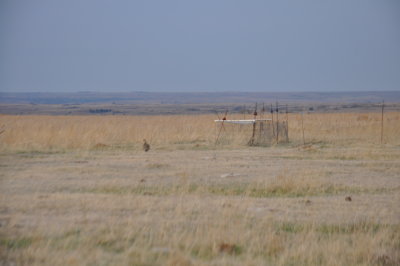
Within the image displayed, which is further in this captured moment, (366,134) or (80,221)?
(366,134)

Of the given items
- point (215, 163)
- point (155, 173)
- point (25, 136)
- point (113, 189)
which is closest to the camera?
point (113, 189)

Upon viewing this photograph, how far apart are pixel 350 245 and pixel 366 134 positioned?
862 inches

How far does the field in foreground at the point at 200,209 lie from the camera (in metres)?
7.79

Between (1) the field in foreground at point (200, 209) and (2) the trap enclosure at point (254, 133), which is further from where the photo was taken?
(2) the trap enclosure at point (254, 133)

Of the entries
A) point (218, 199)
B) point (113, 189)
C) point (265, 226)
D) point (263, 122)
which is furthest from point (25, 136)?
point (265, 226)

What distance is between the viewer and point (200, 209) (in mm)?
10336

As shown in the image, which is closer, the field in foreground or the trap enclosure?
the field in foreground

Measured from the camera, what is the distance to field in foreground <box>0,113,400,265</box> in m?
7.79

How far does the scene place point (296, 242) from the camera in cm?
839

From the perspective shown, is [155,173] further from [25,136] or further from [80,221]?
[25,136]

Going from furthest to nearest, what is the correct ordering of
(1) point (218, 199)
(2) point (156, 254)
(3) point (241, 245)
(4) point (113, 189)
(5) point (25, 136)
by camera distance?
(5) point (25, 136) → (4) point (113, 189) → (1) point (218, 199) → (3) point (241, 245) → (2) point (156, 254)

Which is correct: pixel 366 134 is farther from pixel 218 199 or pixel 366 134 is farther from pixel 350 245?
pixel 350 245

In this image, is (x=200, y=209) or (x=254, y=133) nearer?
(x=200, y=209)

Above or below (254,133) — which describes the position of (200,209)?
above
